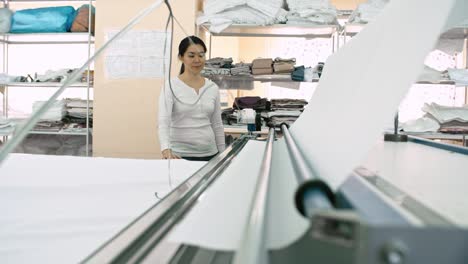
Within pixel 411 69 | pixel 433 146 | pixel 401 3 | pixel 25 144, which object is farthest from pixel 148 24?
pixel 411 69

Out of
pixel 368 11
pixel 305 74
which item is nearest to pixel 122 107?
pixel 305 74

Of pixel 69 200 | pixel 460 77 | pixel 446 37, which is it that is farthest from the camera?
pixel 446 37

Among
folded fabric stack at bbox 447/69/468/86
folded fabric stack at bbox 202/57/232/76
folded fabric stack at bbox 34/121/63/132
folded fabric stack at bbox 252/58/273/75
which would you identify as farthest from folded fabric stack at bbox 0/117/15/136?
folded fabric stack at bbox 447/69/468/86

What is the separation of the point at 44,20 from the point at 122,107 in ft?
2.81

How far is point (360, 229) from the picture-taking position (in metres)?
0.21

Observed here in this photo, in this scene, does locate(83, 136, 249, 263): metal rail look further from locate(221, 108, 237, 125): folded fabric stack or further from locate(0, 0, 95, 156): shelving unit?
locate(0, 0, 95, 156): shelving unit

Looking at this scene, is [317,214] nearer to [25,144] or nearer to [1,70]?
[25,144]

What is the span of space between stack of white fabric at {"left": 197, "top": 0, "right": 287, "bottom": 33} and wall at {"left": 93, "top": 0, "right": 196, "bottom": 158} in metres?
0.35

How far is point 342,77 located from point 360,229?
1.34ft

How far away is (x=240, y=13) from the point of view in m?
2.34

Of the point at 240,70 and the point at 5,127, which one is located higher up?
the point at 240,70

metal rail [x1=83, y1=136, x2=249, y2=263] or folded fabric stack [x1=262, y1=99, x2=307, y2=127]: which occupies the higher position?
folded fabric stack [x1=262, y1=99, x2=307, y2=127]

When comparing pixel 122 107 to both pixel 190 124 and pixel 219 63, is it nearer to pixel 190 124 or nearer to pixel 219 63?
pixel 219 63

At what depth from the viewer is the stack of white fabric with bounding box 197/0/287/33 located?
230 cm
